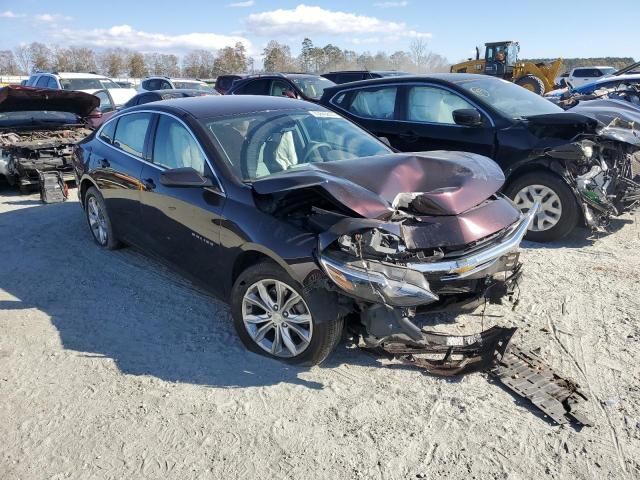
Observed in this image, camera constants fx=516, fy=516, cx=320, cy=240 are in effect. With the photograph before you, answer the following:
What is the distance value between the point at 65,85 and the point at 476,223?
50.5 ft

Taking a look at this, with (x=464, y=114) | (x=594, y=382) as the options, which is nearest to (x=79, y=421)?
(x=594, y=382)

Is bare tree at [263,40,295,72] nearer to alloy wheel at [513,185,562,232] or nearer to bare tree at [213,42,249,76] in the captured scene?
bare tree at [213,42,249,76]

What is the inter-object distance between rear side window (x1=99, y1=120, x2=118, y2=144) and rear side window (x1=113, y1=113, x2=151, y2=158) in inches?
4.7

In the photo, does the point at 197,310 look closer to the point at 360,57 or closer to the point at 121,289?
the point at 121,289

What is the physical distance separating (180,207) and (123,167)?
1.25 m

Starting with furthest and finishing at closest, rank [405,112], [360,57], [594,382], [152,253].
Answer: [360,57], [405,112], [152,253], [594,382]

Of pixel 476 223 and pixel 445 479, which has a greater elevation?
pixel 476 223

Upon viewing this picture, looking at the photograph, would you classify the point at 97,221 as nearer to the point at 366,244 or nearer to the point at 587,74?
the point at 366,244

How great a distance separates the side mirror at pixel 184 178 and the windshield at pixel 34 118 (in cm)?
686

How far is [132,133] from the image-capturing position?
5.18m

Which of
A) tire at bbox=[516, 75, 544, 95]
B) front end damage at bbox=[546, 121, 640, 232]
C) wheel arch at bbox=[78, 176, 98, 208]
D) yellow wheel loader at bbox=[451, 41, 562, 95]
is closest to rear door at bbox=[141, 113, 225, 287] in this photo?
wheel arch at bbox=[78, 176, 98, 208]

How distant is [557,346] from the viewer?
376 centimetres

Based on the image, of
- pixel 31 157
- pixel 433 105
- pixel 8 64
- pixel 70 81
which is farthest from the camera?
pixel 8 64

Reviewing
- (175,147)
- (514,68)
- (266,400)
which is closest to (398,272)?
(266,400)
